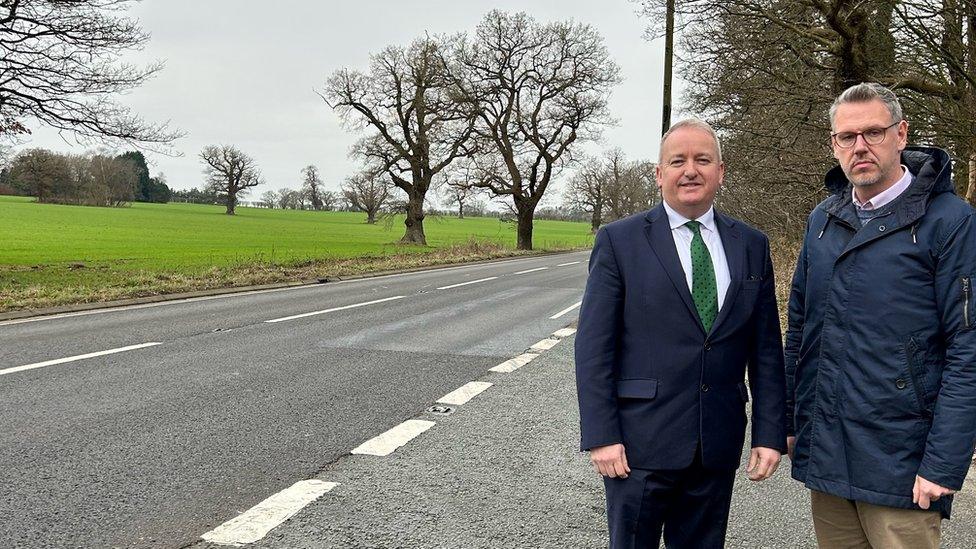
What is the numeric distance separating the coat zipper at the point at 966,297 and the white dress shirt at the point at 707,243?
69 cm

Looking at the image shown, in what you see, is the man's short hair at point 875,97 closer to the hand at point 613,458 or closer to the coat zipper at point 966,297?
the coat zipper at point 966,297

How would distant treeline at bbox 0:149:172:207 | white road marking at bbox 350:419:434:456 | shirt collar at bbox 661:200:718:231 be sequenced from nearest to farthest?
shirt collar at bbox 661:200:718:231 < white road marking at bbox 350:419:434:456 < distant treeline at bbox 0:149:172:207

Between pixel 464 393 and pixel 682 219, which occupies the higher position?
pixel 682 219

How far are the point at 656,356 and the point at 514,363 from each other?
605 centimetres

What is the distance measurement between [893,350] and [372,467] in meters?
3.24

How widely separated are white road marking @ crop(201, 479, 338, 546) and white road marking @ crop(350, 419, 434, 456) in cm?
66

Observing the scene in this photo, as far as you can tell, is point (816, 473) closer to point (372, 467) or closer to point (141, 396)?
point (372, 467)

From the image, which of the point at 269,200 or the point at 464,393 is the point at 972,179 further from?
the point at 269,200

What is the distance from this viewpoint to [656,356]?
2.46 meters

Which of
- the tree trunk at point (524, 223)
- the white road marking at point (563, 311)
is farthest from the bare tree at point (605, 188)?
the white road marking at point (563, 311)

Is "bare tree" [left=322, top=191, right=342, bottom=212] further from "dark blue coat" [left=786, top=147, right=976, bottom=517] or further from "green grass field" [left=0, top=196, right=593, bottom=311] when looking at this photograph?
"dark blue coat" [left=786, top=147, right=976, bottom=517]

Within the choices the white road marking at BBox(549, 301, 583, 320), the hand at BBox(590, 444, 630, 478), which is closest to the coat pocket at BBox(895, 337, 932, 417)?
the hand at BBox(590, 444, 630, 478)

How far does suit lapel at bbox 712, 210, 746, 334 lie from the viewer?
249 centimetres

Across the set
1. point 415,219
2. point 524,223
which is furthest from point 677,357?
point 524,223
